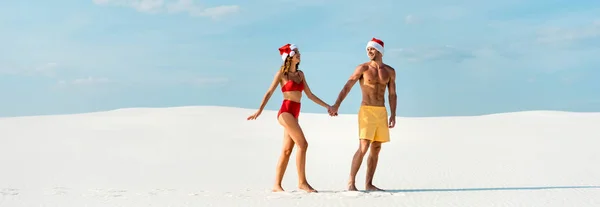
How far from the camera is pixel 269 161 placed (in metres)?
12.3

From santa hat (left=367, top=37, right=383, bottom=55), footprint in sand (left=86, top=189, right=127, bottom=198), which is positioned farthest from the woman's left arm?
footprint in sand (left=86, top=189, right=127, bottom=198)

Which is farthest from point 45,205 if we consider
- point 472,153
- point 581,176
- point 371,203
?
point 472,153

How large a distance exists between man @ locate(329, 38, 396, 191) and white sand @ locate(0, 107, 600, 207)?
0.47 meters

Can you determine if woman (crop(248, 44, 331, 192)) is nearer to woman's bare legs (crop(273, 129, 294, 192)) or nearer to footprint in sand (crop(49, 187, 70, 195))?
woman's bare legs (crop(273, 129, 294, 192))

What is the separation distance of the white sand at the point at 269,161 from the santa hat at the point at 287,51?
1604 mm

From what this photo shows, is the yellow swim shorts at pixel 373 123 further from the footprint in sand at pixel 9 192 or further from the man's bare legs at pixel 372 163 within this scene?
the footprint in sand at pixel 9 192

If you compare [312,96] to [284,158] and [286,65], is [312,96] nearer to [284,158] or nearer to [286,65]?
[286,65]

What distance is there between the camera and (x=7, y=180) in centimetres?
963

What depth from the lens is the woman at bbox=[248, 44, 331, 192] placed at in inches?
305

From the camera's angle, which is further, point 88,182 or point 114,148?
point 114,148

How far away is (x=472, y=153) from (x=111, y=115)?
12.6 meters

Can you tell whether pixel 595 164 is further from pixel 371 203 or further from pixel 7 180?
pixel 7 180

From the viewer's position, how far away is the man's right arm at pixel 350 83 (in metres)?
7.98

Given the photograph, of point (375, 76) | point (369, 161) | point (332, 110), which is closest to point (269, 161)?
point (369, 161)
